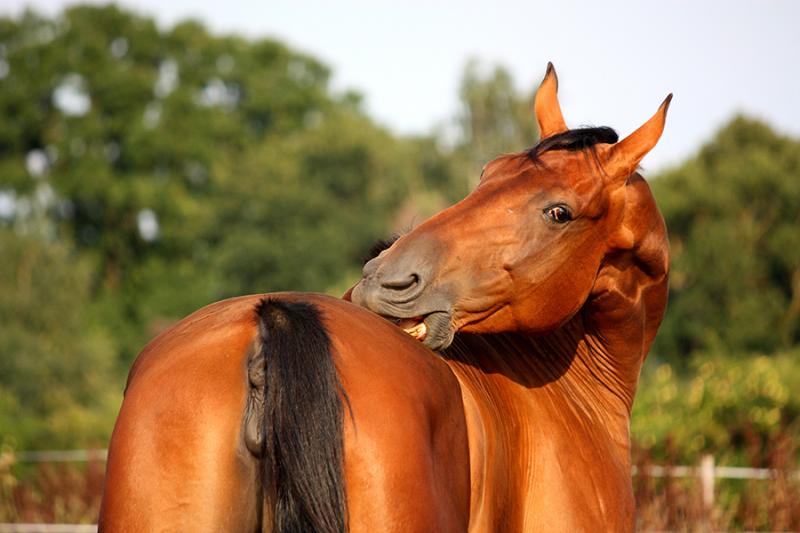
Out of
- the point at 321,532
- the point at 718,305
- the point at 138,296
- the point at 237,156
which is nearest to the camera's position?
the point at 321,532

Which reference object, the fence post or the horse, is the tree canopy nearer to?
the fence post

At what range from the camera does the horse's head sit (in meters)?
3.66

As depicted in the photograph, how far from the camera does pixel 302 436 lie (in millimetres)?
2777

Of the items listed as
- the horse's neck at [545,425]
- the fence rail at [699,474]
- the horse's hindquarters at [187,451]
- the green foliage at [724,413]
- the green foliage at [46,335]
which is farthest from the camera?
the green foliage at [46,335]

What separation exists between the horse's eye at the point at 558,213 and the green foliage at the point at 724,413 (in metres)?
7.87

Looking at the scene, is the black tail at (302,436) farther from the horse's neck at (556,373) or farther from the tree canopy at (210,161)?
the tree canopy at (210,161)

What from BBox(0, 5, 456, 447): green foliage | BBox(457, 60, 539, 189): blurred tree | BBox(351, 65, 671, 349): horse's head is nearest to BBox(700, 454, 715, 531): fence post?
BBox(351, 65, 671, 349): horse's head

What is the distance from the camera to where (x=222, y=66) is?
55.8m

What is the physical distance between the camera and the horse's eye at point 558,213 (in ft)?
12.8

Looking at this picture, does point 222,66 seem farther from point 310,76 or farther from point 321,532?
point 321,532

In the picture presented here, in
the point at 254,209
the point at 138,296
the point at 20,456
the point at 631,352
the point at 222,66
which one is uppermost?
the point at 222,66

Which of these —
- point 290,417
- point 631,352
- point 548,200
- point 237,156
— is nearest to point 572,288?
point 548,200

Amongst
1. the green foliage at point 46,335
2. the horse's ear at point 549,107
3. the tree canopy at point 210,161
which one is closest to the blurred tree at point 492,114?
the tree canopy at point 210,161

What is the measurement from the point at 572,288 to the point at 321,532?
1591 millimetres
